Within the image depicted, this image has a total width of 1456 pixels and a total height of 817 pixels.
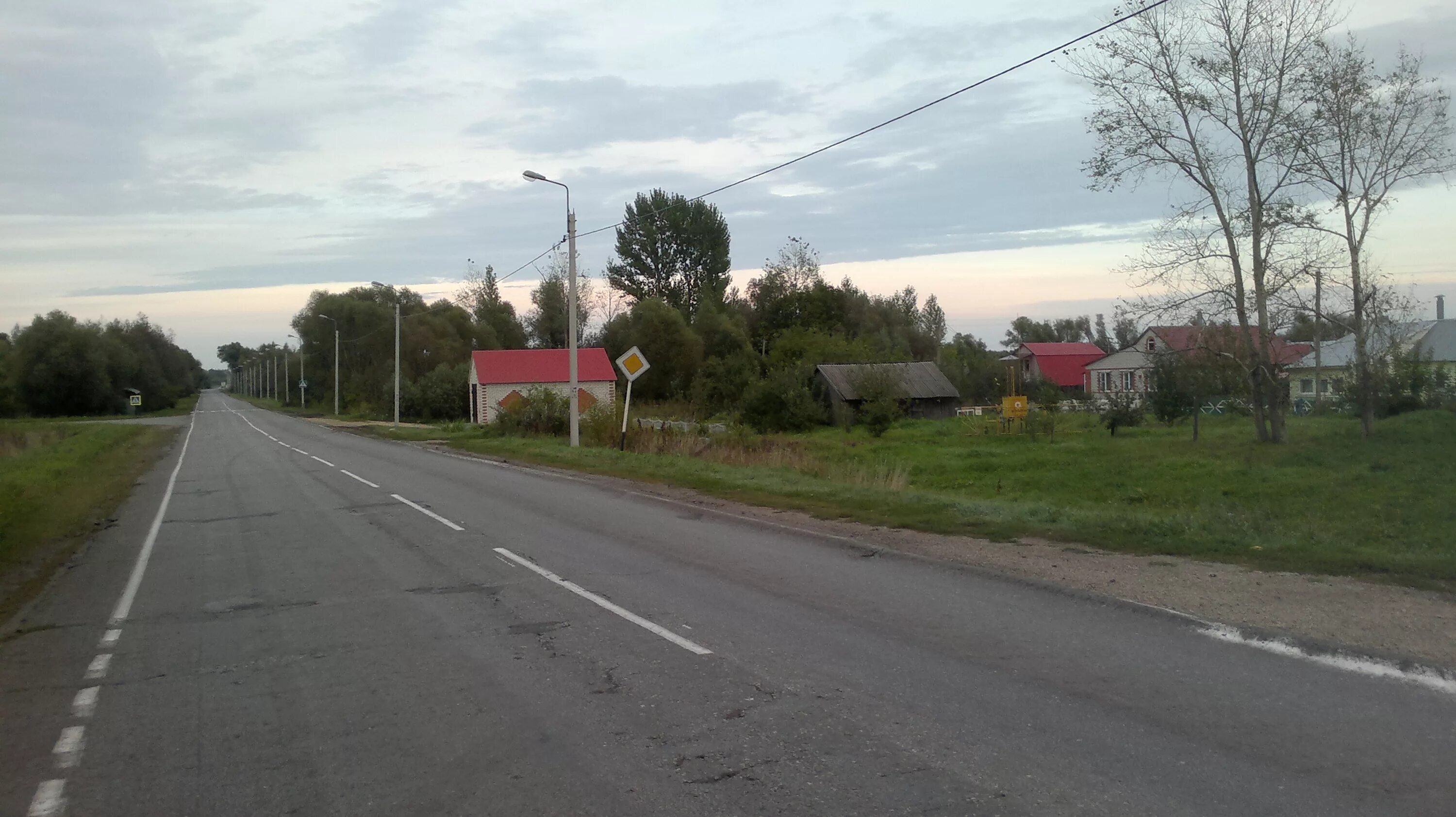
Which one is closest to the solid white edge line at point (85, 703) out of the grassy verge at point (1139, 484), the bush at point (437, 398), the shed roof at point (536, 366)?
the grassy verge at point (1139, 484)

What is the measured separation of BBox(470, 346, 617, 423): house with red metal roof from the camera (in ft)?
209

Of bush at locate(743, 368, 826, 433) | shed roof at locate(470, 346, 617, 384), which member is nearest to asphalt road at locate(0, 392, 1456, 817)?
bush at locate(743, 368, 826, 433)

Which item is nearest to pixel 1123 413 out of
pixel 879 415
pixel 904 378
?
pixel 879 415

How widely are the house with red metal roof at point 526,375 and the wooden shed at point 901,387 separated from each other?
14.3m

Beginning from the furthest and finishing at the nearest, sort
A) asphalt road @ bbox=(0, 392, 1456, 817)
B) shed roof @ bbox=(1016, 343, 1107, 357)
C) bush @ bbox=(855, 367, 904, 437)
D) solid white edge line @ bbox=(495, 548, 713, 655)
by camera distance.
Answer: shed roof @ bbox=(1016, 343, 1107, 357) < bush @ bbox=(855, 367, 904, 437) < solid white edge line @ bbox=(495, 548, 713, 655) < asphalt road @ bbox=(0, 392, 1456, 817)

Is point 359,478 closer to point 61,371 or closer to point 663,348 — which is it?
point 663,348

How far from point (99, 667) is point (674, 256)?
80.5 meters

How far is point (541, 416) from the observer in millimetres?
39844

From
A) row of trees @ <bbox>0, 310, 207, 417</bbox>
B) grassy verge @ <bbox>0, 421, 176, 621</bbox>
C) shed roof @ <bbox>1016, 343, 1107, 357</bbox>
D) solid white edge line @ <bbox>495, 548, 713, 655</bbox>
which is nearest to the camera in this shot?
solid white edge line @ <bbox>495, 548, 713, 655</bbox>

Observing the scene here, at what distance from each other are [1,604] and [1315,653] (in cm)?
1208

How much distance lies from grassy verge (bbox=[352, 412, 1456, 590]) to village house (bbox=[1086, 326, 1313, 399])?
3.00 meters

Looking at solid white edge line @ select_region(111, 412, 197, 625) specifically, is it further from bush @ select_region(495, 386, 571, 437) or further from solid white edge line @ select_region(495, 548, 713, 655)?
bush @ select_region(495, 386, 571, 437)

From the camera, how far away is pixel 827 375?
56156 millimetres

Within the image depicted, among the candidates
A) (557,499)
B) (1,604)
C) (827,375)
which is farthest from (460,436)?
(1,604)
